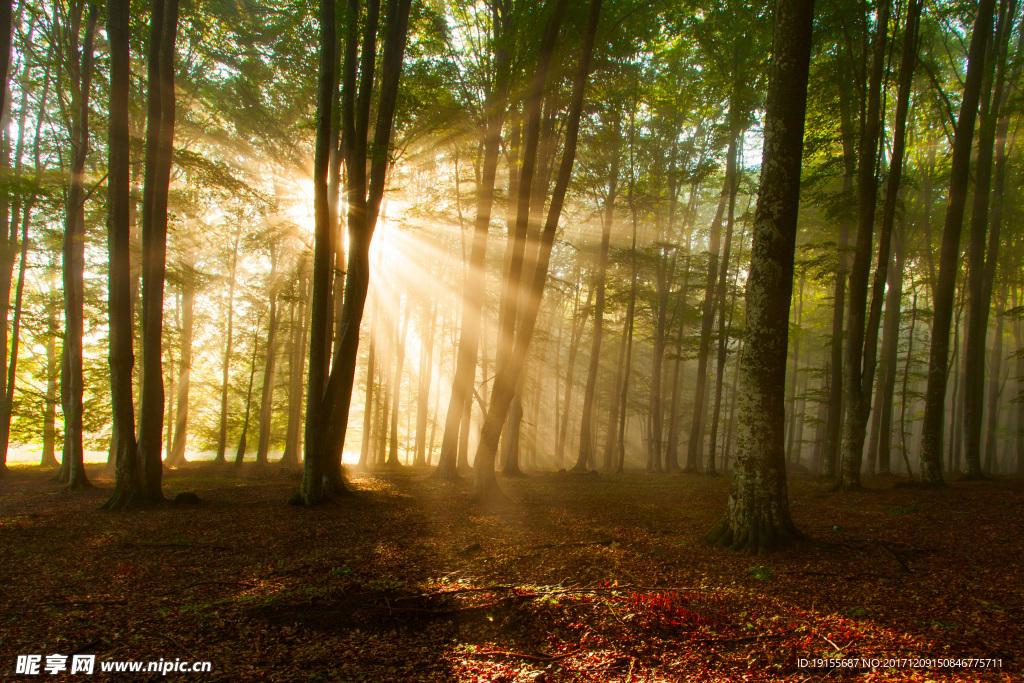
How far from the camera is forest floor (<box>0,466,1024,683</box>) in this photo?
10.00 feet

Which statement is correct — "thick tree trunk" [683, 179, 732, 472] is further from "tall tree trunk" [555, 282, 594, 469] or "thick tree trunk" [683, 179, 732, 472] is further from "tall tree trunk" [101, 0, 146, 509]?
"tall tree trunk" [101, 0, 146, 509]

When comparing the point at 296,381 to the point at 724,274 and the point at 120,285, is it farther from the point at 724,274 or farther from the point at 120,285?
the point at 724,274

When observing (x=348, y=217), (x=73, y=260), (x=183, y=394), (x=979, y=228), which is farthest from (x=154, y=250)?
(x=979, y=228)

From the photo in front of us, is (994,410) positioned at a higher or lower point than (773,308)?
lower

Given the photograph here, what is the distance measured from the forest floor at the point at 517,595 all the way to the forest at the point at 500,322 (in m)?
0.04

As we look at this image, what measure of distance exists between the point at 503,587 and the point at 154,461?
7593 mm

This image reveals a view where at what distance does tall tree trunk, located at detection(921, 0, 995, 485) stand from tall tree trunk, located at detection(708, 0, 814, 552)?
6.41m

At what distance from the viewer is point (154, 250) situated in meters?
8.63

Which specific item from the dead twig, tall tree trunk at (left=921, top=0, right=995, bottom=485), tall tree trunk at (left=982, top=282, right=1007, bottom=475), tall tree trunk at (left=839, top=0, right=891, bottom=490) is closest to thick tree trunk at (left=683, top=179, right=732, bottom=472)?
tall tree trunk at (left=839, top=0, right=891, bottom=490)

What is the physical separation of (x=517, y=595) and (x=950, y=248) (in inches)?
446

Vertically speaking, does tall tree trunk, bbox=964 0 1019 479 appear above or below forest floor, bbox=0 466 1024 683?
above

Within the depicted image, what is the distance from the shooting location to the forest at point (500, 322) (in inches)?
140

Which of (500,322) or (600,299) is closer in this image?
(500,322)

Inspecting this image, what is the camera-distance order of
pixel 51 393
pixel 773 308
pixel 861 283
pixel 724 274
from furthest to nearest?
pixel 51 393
pixel 724 274
pixel 861 283
pixel 773 308
